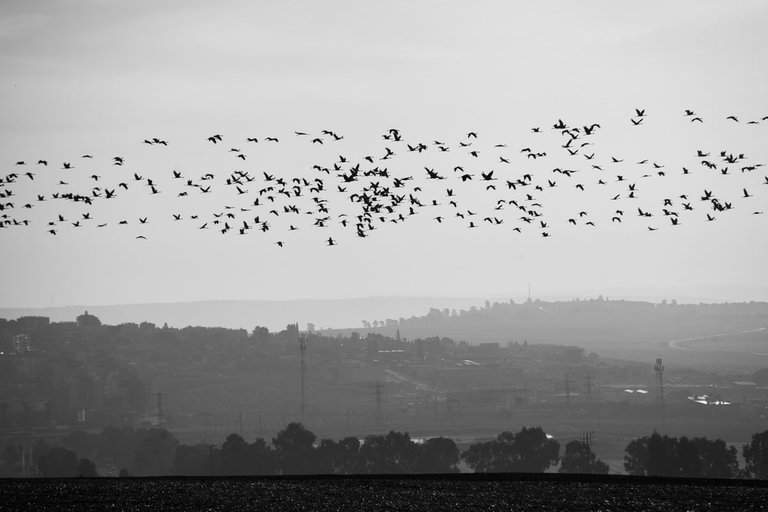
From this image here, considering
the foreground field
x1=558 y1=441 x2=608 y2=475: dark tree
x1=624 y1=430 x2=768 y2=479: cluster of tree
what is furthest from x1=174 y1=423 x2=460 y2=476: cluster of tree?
the foreground field

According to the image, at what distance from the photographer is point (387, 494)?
57938 millimetres

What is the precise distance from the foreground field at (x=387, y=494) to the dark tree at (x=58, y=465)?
5812cm

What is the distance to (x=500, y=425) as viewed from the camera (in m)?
191

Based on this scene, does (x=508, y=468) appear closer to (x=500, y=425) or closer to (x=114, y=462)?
(x=114, y=462)

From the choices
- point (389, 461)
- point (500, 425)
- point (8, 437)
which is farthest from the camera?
point (500, 425)

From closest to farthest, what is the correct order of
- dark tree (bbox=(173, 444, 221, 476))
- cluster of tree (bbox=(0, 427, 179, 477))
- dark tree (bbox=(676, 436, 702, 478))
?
dark tree (bbox=(676, 436, 702, 478)) → dark tree (bbox=(173, 444, 221, 476)) → cluster of tree (bbox=(0, 427, 179, 477))

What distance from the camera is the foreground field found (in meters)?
53.9

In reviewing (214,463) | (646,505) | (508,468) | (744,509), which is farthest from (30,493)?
(508,468)

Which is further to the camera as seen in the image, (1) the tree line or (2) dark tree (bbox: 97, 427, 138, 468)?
(2) dark tree (bbox: 97, 427, 138, 468)

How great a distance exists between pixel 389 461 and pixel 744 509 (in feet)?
205

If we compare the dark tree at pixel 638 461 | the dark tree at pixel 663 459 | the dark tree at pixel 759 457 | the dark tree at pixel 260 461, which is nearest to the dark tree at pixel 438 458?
the dark tree at pixel 260 461

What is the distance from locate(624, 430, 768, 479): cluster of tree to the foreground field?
4090 centimetres

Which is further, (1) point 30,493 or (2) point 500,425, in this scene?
(2) point 500,425

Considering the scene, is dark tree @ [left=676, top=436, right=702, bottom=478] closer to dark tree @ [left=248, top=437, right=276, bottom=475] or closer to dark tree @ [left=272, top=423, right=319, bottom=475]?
dark tree @ [left=272, top=423, right=319, bottom=475]
